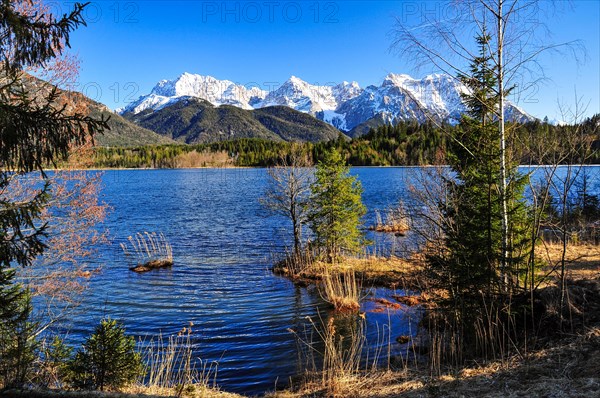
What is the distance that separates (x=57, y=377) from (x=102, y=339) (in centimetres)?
149

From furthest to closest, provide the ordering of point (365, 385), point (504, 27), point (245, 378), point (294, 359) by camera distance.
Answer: point (294, 359) → point (245, 378) → point (504, 27) → point (365, 385)

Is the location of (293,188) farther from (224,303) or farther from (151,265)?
(151,265)

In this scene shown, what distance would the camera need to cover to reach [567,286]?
868 centimetres

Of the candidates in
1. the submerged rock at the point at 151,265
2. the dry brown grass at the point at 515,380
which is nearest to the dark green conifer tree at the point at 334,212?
the submerged rock at the point at 151,265

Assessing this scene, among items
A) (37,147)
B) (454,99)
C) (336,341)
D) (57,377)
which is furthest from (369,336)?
(37,147)

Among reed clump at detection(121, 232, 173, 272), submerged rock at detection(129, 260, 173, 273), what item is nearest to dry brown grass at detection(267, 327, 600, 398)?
submerged rock at detection(129, 260, 173, 273)

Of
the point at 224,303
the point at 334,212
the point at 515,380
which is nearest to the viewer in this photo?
the point at 515,380

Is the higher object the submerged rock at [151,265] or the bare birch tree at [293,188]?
the bare birch tree at [293,188]

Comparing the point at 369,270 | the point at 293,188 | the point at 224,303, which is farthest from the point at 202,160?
the point at 224,303

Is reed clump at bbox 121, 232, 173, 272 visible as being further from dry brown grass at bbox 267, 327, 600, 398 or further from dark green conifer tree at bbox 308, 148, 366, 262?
dry brown grass at bbox 267, 327, 600, 398

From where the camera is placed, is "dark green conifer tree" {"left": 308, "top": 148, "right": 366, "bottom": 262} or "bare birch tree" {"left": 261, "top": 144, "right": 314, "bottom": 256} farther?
"bare birch tree" {"left": 261, "top": 144, "right": 314, "bottom": 256}

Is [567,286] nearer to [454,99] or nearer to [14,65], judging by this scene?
[454,99]

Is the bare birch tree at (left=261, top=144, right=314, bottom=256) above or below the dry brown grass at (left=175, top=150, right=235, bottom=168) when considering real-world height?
below

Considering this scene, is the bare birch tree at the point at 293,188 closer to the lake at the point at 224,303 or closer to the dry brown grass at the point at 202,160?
the lake at the point at 224,303
